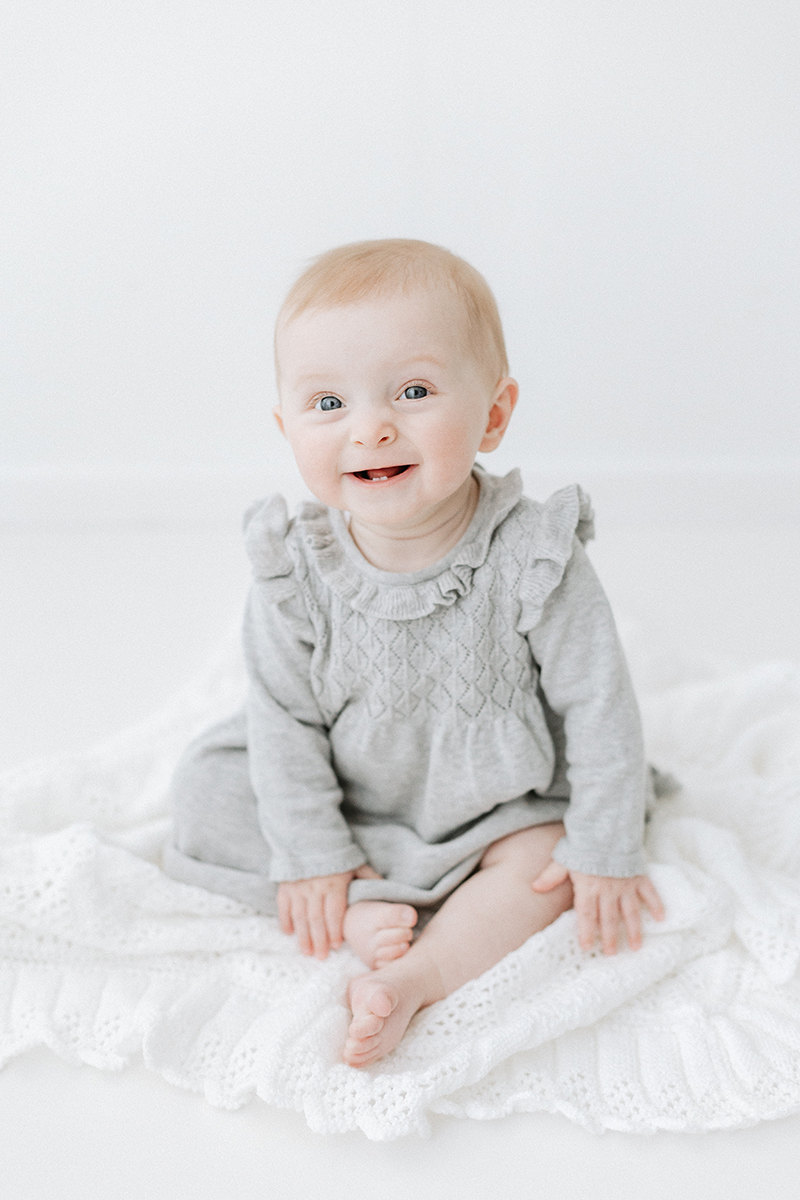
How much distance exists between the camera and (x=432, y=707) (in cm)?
108

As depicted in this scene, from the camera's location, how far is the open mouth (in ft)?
3.15

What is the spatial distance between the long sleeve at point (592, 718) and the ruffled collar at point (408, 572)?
67 mm

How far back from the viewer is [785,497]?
81.4 inches

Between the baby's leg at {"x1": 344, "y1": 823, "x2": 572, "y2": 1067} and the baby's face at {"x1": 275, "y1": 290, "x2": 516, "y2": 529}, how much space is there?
38cm

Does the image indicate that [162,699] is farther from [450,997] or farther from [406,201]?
[406,201]

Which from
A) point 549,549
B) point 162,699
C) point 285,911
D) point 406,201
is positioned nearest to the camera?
point 549,549

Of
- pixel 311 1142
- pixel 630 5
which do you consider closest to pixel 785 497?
pixel 630 5

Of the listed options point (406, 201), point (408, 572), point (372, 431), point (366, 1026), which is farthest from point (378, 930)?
point (406, 201)

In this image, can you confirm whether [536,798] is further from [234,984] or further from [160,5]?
[160,5]

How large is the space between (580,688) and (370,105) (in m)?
1.16

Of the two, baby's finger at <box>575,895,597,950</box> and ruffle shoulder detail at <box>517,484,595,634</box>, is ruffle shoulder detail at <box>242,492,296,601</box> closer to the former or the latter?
ruffle shoulder detail at <box>517,484,595,634</box>

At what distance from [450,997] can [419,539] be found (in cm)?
42

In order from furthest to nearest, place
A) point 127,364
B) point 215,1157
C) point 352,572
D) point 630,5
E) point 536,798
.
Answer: point 127,364
point 630,5
point 536,798
point 352,572
point 215,1157

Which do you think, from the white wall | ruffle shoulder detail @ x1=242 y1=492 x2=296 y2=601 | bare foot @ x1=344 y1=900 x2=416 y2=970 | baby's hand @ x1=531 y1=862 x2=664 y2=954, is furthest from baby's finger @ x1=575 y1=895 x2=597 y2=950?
the white wall
